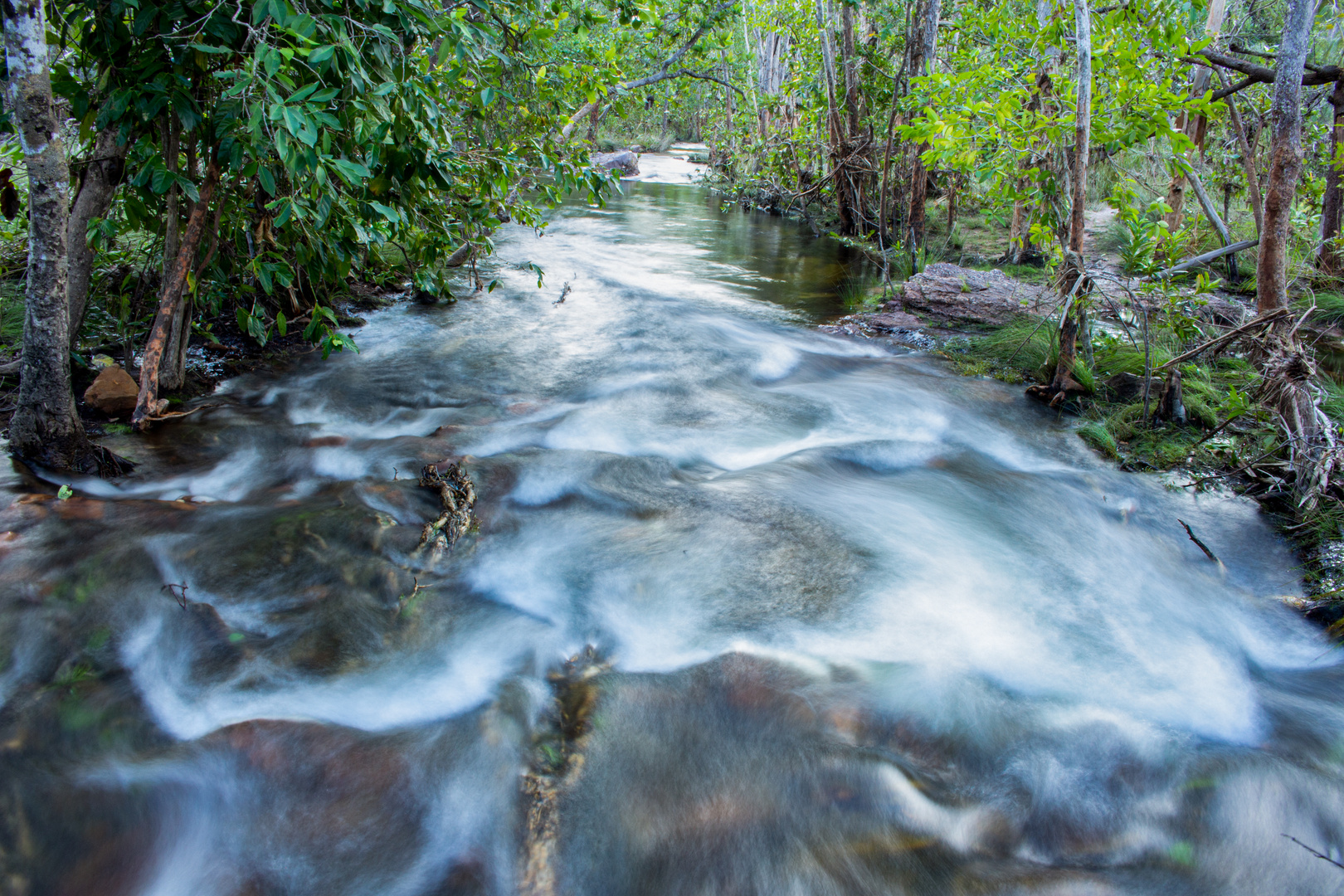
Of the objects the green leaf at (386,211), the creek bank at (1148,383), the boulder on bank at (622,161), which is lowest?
the creek bank at (1148,383)

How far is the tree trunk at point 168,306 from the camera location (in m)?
4.28

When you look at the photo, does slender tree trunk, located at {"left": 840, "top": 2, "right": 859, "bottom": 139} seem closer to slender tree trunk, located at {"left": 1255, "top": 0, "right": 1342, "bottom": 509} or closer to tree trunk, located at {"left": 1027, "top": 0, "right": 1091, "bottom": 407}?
tree trunk, located at {"left": 1027, "top": 0, "right": 1091, "bottom": 407}

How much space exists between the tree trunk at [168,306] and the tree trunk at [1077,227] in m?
5.39

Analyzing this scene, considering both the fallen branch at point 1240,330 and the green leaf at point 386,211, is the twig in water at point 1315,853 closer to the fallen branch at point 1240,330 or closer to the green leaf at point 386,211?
the fallen branch at point 1240,330

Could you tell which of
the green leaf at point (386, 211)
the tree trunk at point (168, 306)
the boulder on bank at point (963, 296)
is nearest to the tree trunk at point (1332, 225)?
the boulder on bank at point (963, 296)

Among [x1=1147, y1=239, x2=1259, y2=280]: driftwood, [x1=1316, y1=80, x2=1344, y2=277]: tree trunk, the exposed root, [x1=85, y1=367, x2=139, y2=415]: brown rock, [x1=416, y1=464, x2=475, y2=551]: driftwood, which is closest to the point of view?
[x1=416, y1=464, x2=475, y2=551]: driftwood

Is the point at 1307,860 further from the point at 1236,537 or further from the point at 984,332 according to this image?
the point at 984,332

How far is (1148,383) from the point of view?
5102mm

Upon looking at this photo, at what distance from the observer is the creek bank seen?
4016 millimetres

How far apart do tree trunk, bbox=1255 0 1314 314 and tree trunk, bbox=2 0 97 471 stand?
21.7ft

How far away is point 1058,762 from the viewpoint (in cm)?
275

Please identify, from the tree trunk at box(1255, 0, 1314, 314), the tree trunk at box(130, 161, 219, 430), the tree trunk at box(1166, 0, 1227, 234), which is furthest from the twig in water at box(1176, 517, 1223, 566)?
the tree trunk at box(130, 161, 219, 430)

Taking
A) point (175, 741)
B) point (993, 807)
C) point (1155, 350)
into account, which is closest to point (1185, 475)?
point (1155, 350)

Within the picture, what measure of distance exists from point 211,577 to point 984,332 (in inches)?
275
